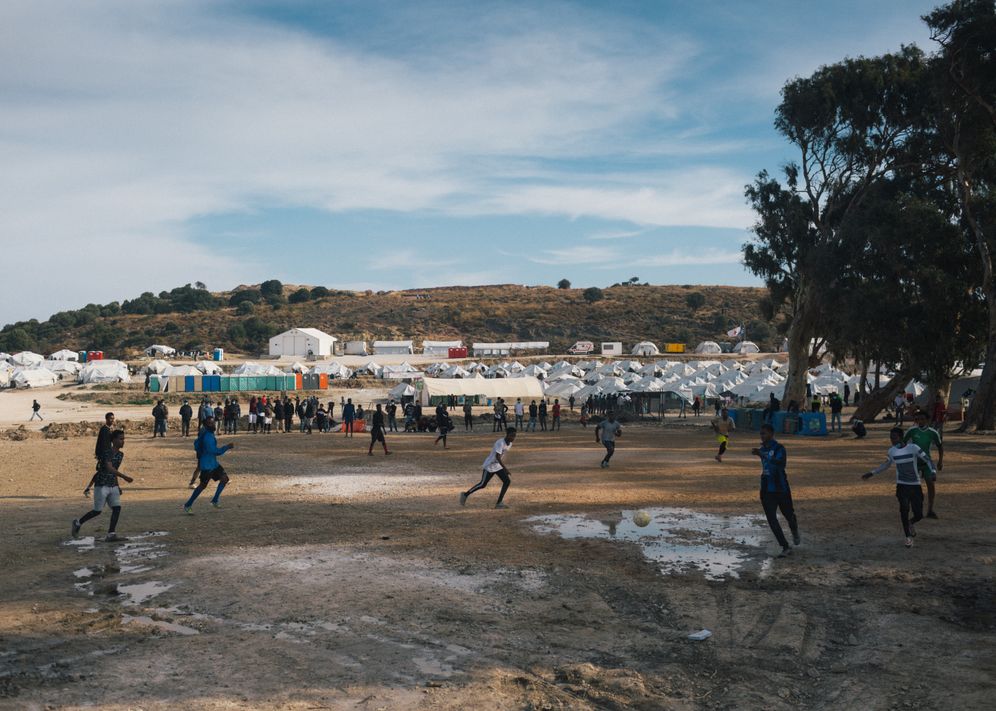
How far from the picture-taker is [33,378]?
72562 millimetres

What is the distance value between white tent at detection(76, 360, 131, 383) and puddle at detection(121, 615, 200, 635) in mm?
71252

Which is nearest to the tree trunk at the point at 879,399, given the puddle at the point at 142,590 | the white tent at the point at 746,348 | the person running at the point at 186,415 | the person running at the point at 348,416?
the person running at the point at 348,416

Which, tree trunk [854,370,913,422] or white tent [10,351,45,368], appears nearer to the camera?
tree trunk [854,370,913,422]

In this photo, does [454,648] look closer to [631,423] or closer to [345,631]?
[345,631]

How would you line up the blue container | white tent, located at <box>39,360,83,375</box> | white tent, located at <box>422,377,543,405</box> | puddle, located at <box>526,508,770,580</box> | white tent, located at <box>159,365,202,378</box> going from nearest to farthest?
puddle, located at <box>526,508,770,580</box>
the blue container
white tent, located at <box>422,377,543,405</box>
white tent, located at <box>159,365,202,378</box>
white tent, located at <box>39,360,83,375</box>

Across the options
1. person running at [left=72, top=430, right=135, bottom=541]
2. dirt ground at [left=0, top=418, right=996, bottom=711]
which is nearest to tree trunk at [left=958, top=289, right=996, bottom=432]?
dirt ground at [left=0, top=418, right=996, bottom=711]

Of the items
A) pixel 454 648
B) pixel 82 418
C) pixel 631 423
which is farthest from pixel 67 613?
pixel 82 418

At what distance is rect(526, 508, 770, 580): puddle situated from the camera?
1101cm

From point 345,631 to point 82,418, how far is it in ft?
151

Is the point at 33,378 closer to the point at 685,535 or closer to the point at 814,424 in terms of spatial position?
the point at 814,424

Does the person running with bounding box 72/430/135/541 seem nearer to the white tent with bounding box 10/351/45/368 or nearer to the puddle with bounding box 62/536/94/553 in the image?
the puddle with bounding box 62/536/94/553

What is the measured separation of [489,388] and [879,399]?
72.6 ft

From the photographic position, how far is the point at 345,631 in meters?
8.13

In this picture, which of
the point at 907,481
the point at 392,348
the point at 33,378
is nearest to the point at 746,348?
the point at 392,348
